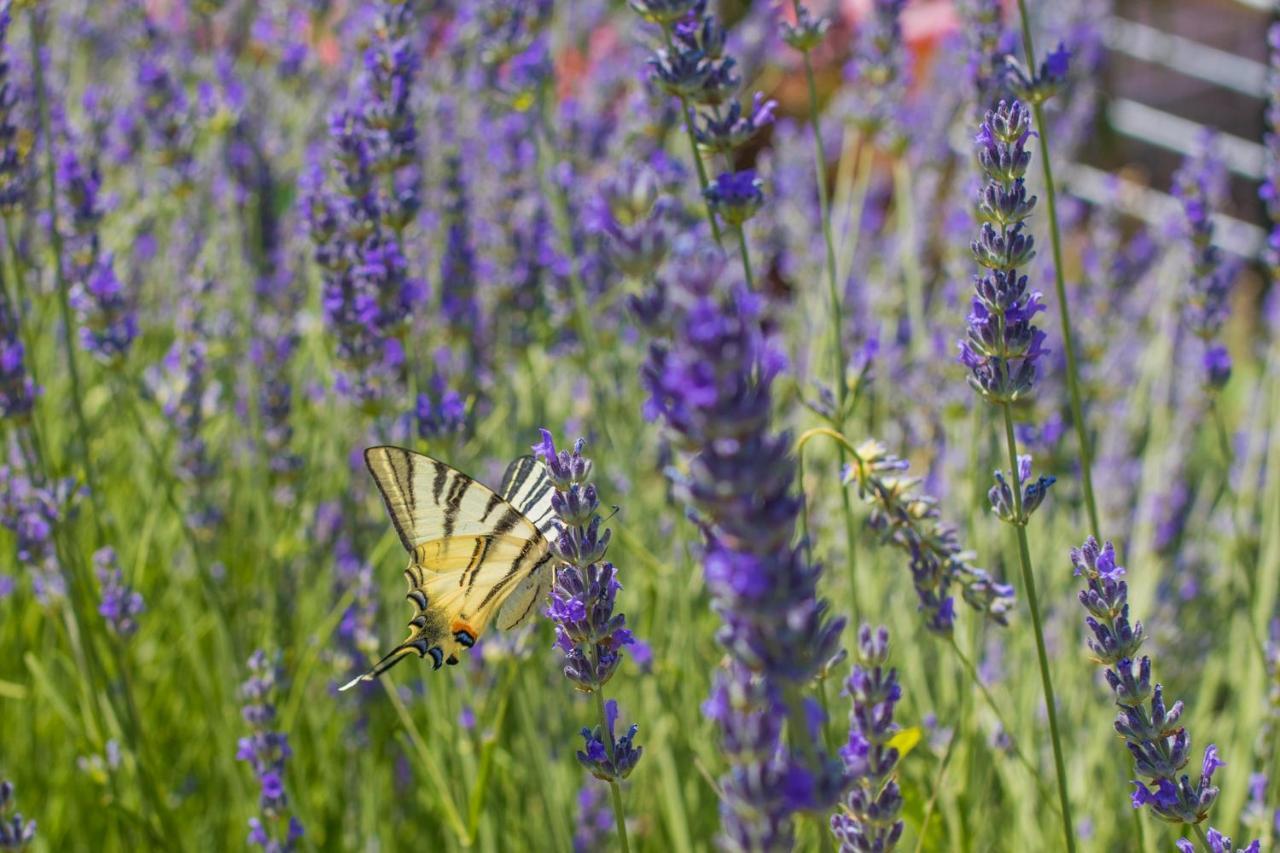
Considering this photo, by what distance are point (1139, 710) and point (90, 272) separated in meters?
2.12

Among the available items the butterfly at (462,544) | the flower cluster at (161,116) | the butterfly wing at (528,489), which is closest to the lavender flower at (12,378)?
the butterfly at (462,544)

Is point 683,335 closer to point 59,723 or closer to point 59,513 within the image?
point 59,513

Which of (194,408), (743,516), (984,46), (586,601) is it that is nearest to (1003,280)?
(586,601)

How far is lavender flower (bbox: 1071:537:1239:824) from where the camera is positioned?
131cm

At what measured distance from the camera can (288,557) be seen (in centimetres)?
275

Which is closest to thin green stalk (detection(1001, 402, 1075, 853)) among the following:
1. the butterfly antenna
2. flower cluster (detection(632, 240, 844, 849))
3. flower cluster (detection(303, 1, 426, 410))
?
flower cluster (detection(632, 240, 844, 849))

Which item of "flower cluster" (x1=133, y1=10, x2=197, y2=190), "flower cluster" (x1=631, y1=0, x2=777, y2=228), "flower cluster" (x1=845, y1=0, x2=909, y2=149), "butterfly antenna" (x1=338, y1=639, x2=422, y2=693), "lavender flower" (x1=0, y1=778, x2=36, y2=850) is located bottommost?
"lavender flower" (x1=0, y1=778, x2=36, y2=850)

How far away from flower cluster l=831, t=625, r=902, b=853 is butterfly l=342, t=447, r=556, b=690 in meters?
0.63

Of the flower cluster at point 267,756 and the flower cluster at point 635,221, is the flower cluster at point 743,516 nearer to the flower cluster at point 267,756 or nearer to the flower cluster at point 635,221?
the flower cluster at point 635,221

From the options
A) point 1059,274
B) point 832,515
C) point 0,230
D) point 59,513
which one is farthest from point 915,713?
point 0,230

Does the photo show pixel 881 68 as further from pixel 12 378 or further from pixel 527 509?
pixel 12 378

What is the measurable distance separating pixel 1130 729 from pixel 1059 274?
59cm

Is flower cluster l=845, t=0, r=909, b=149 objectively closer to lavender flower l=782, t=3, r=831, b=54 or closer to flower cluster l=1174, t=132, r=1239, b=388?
flower cluster l=1174, t=132, r=1239, b=388

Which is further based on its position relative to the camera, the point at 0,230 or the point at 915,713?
the point at 0,230
